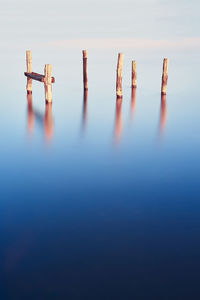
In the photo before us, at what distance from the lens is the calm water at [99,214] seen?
3500mm

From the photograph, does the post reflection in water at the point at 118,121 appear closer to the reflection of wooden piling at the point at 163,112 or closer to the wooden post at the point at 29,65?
the reflection of wooden piling at the point at 163,112

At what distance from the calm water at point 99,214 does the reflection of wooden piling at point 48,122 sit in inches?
3.1

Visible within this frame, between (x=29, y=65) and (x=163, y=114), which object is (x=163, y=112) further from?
(x=29, y=65)

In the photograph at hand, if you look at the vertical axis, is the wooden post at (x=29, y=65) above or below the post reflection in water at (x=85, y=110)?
above

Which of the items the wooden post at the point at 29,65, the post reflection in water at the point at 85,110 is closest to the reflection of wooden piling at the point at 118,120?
the post reflection in water at the point at 85,110

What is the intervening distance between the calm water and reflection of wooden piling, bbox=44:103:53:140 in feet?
0.26

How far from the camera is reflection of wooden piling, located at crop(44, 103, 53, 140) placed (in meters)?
10.6

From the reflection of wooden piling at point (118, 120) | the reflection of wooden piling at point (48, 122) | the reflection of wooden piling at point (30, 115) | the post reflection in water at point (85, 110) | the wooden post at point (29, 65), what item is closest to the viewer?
the reflection of wooden piling at point (48, 122)

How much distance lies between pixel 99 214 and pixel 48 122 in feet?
25.7

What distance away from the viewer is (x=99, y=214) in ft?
16.3

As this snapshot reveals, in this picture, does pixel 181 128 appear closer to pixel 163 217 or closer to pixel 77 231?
pixel 163 217

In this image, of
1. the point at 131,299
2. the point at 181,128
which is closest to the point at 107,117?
the point at 181,128

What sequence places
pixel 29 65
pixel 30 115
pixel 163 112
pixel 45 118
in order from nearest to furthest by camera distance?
pixel 45 118
pixel 30 115
pixel 163 112
pixel 29 65

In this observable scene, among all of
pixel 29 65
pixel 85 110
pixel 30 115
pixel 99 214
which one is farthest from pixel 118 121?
pixel 99 214
